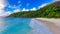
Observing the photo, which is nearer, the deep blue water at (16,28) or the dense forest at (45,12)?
the deep blue water at (16,28)

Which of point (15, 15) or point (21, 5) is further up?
point (21, 5)

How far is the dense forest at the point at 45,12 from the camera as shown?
334cm

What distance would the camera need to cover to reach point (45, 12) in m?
3.43

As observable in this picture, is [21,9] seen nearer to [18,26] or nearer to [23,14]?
[23,14]

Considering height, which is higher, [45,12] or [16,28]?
[45,12]

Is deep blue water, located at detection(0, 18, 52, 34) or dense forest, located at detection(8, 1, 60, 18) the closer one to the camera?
deep blue water, located at detection(0, 18, 52, 34)

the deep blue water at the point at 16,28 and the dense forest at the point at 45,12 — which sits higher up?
the dense forest at the point at 45,12

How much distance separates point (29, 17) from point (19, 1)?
0.47 m

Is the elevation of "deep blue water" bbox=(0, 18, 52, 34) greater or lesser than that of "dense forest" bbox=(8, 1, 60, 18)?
lesser

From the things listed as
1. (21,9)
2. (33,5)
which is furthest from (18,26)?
(33,5)

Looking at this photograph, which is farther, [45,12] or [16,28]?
[45,12]

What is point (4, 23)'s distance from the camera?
336 cm

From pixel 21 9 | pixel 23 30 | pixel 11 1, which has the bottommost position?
pixel 23 30

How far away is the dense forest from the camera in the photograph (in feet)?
11.0
